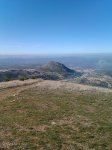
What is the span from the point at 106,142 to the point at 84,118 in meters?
6.70

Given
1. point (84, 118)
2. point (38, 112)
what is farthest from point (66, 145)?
point (38, 112)

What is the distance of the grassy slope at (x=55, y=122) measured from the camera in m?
19.6

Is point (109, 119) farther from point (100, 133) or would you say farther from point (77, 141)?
point (77, 141)

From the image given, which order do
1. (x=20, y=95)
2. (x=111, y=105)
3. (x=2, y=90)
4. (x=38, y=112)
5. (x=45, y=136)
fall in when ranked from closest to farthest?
(x=45, y=136), (x=38, y=112), (x=111, y=105), (x=20, y=95), (x=2, y=90)

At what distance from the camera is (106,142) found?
2011cm

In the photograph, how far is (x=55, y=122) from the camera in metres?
24.7

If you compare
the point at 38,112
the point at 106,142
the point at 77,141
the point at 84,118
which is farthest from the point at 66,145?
the point at 38,112

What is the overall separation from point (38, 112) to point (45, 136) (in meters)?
7.92

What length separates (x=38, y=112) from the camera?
28.7m

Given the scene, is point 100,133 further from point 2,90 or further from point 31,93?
point 2,90

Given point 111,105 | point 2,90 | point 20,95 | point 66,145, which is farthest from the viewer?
point 2,90

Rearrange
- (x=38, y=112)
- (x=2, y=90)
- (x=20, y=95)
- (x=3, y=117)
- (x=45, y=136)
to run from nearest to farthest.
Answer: (x=45, y=136)
(x=3, y=117)
(x=38, y=112)
(x=20, y=95)
(x=2, y=90)

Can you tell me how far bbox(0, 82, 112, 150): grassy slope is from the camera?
19609mm

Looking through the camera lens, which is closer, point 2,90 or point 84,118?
point 84,118
